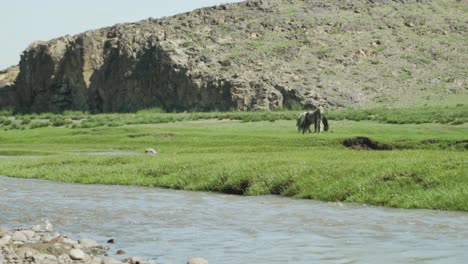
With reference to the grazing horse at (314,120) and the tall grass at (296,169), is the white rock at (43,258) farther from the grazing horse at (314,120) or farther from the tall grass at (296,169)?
the grazing horse at (314,120)

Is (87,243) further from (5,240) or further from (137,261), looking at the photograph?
(137,261)

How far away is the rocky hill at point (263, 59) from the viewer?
113125mm

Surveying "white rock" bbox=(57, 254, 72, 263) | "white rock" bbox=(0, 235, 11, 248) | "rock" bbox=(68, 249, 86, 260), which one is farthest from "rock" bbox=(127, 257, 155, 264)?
"white rock" bbox=(0, 235, 11, 248)

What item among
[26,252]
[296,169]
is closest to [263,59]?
[296,169]

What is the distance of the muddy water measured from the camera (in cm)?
1548

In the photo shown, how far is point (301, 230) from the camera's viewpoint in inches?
732

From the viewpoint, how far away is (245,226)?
63.7ft

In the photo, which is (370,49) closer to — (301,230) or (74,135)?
(74,135)

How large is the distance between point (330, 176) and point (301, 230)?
7418 millimetres

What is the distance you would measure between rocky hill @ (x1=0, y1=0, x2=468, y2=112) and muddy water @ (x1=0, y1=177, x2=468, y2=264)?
8397 centimetres

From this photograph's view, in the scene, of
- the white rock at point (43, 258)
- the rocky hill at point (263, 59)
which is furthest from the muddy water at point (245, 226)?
the rocky hill at point (263, 59)

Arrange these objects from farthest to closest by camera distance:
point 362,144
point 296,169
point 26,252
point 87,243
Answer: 1. point 362,144
2. point 296,169
3. point 87,243
4. point 26,252

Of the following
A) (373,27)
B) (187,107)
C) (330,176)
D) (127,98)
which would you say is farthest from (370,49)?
(330,176)

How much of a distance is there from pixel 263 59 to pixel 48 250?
10595 centimetres
